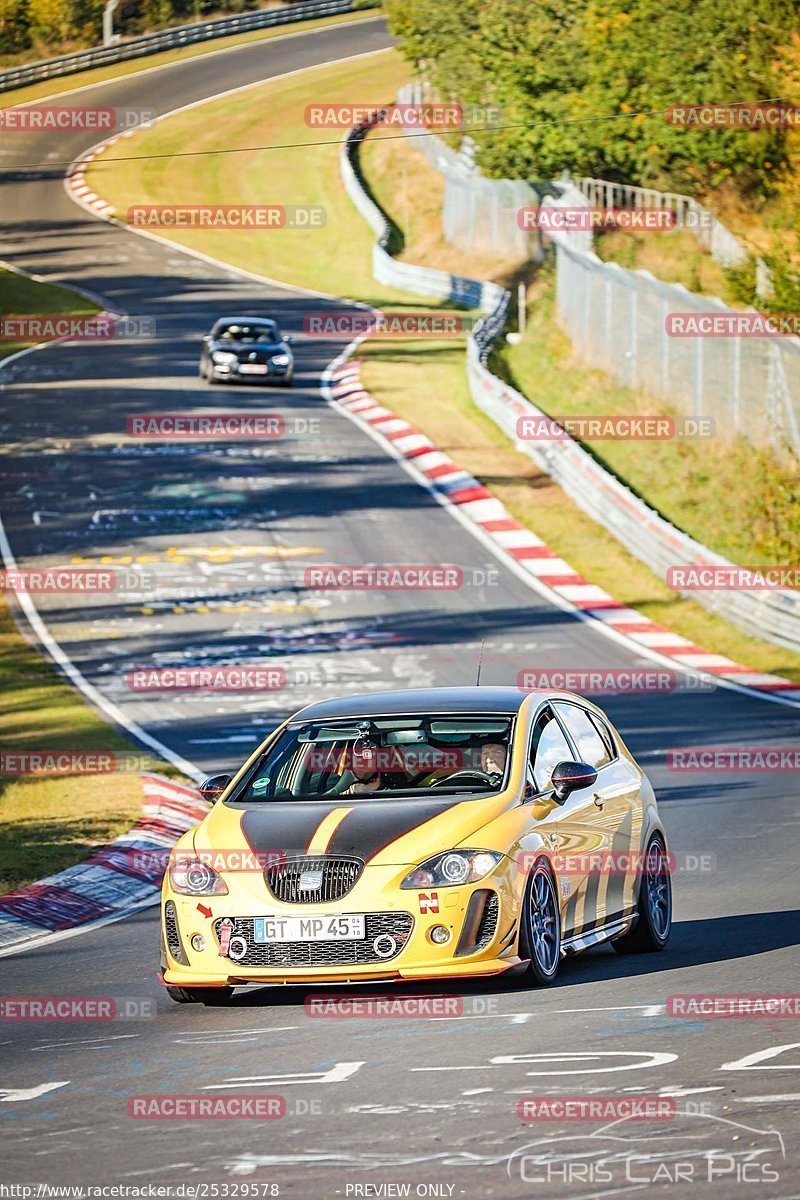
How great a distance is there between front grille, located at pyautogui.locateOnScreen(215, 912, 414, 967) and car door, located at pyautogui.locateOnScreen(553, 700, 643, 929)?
1.32 m

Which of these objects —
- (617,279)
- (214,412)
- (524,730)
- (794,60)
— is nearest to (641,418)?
(617,279)

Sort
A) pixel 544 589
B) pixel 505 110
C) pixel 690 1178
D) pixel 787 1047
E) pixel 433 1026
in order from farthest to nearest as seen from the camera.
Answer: pixel 505 110, pixel 544 589, pixel 433 1026, pixel 787 1047, pixel 690 1178

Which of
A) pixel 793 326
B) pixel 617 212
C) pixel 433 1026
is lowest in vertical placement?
pixel 433 1026

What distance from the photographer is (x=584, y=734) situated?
1108 cm

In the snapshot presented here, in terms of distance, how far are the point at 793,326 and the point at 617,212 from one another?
Answer: 16.8m

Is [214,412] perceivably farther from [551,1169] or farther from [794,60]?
[551,1169]

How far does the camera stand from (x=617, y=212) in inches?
2042

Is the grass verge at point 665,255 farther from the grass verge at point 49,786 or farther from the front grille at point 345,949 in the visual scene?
the front grille at point 345,949
